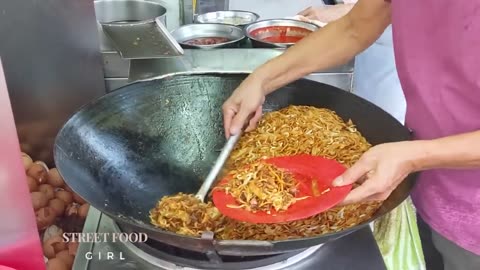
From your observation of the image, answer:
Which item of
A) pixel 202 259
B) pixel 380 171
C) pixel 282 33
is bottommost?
pixel 202 259

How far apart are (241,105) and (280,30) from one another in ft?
3.16

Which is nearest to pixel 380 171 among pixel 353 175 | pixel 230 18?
pixel 353 175

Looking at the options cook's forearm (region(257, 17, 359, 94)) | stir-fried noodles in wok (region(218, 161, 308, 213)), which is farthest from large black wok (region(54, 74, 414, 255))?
stir-fried noodles in wok (region(218, 161, 308, 213))

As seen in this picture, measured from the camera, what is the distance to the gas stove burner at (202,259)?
1.12m

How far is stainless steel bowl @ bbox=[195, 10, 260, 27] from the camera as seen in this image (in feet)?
8.23

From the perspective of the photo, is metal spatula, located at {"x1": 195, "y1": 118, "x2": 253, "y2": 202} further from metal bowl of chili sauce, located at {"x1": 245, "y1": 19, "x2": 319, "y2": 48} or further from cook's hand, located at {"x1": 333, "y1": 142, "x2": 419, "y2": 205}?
metal bowl of chili sauce, located at {"x1": 245, "y1": 19, "x2": 319, "y2": 48}

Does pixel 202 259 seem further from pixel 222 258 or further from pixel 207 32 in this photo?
pixel 207 32

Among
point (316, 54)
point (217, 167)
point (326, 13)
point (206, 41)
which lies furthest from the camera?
point (326, 13)

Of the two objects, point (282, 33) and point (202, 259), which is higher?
point (282, 33)

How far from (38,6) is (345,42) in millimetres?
902

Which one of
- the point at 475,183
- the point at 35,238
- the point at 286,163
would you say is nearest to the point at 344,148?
the point at 286,163

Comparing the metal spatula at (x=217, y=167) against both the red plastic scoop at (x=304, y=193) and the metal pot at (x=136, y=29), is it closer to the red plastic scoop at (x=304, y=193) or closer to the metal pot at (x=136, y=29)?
the red plastic scoop at (x=304, y=193)

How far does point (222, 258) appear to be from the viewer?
1.12m

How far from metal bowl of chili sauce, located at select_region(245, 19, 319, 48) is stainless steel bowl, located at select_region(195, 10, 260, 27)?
196 mm
